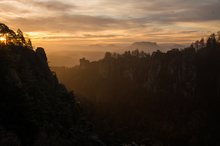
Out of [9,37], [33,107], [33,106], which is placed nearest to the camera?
[33,107]

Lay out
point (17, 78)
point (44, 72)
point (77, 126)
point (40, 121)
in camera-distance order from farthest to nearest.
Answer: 1. point (44, 72)
2. point (77, 126)
3. point (17, 78)
4. point (40, 121)

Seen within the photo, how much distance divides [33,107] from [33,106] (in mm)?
1027

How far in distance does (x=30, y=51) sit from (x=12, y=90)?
107 ft

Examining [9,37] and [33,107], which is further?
[9,37]

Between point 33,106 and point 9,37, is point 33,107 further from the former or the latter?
point 9,37

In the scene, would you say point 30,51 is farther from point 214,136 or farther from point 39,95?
point 214,136

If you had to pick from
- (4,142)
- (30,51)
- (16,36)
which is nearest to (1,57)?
(30,51)

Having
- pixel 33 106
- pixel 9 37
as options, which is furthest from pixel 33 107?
pixel 9 37

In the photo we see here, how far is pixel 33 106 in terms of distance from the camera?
3211 inches

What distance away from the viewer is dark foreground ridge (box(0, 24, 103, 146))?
7062cm

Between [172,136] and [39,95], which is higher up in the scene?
[39,95]

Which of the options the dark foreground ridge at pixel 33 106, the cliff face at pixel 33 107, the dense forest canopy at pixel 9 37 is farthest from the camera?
the dense forest canopy at pixel 9 37

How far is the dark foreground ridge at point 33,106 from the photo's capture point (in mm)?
70625

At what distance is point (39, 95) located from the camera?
9162 cm
